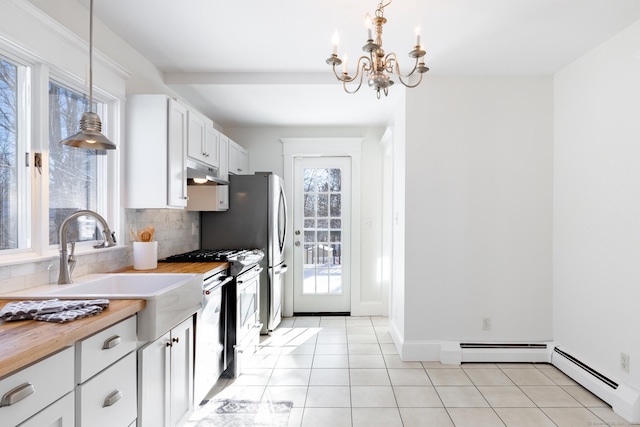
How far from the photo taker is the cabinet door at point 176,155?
257 cm

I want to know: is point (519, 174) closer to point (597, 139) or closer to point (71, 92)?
point (597, 139)

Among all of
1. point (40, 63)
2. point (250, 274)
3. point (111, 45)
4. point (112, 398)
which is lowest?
point (112, 398)

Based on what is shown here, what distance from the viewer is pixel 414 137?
3221 millimetres

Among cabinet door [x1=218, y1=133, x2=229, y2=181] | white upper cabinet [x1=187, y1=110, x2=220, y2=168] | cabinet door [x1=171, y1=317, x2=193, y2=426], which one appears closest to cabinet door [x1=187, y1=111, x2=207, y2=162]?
white upper cabinet [x1=187, y1=110, x2=220, y2=168]

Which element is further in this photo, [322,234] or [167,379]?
[322,234]

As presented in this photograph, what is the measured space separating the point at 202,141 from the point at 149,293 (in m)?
1.54

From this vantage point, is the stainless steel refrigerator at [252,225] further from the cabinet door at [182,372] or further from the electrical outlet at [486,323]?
the electrical outlet at [486,323]

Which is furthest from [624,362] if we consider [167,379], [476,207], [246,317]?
[167,379]

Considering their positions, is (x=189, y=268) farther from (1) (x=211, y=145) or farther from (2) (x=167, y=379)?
(1) (x=211, y=145)

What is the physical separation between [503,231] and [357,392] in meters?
1.85

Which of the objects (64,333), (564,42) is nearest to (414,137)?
(564,42)

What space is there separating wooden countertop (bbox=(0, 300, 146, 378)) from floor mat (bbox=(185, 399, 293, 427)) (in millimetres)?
1154

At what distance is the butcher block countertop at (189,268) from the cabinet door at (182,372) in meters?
0.35

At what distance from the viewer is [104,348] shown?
137 cm
